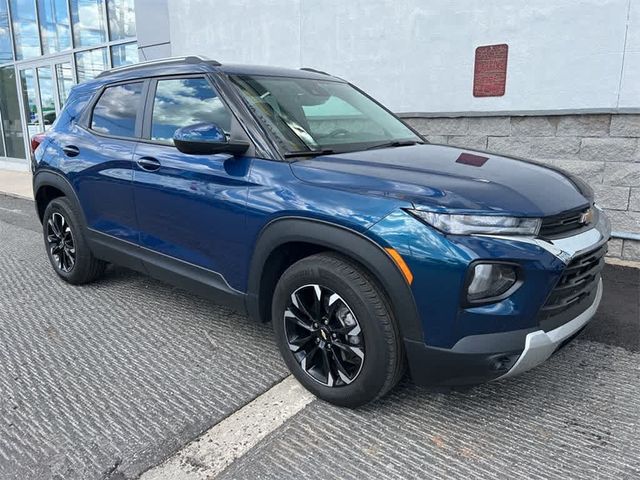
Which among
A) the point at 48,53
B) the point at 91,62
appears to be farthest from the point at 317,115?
the point at 48,53

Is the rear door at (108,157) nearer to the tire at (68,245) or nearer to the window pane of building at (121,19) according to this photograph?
the tire at (68,245)

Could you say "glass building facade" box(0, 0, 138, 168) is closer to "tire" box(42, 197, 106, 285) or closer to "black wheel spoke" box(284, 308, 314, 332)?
"tire" box(42, 197, 106, 285)

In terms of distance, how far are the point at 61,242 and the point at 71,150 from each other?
2.96 ft

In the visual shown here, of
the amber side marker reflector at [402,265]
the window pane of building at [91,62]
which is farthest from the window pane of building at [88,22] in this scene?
the amber side marker reflector at [402,265]

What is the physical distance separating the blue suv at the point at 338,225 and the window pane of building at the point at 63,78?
9.27 meters

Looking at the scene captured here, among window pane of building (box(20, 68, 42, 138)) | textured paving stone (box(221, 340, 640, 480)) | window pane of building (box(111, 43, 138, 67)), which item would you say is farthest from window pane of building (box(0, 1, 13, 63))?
textured paving stone (box(221, 340, 640, 480))

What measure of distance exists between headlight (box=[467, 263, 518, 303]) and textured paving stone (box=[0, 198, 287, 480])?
136 centimetres

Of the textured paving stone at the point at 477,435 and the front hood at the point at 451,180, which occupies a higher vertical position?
the front hood at the point at 451,180

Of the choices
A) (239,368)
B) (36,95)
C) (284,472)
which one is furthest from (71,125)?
(36,95)

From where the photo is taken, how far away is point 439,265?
213cm

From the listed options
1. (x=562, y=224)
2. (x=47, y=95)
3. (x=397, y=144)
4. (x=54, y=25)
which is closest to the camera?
(x=562, y=224)

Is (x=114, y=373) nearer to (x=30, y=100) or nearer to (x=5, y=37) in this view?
(x=30, y=100)

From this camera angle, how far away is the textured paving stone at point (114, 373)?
Result: 93.0 inches

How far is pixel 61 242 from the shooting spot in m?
4.50
